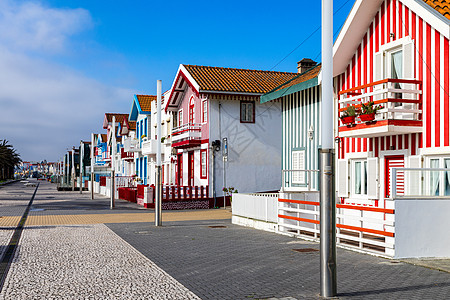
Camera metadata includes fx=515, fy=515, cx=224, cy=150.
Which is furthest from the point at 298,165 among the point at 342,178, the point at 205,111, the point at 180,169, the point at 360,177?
the point at 180,169

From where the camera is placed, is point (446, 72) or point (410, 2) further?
point (410, 2)

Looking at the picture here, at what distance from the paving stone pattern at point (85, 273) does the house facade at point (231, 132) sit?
570 inches

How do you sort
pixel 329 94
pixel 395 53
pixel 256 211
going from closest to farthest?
pixel 329 94
pixel 395 53
pixel 256 211

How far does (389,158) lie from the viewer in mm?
14602

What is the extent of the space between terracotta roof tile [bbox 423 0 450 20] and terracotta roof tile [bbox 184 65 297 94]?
48.7ft

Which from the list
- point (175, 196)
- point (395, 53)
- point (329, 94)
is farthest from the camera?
point (175, 196)

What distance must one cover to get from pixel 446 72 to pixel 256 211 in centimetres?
747

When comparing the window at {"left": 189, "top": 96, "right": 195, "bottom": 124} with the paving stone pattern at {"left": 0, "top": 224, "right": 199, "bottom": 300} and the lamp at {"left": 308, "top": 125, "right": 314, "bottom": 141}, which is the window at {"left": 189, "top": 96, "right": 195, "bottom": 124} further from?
the paving stone pattern at {"left": 0, "top": 224, "right": 199, "bottom": 300}

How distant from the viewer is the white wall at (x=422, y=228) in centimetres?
1043

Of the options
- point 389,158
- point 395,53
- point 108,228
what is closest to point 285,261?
point 389,158

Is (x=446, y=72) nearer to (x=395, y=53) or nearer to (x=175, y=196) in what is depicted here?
(x=395, y=53)

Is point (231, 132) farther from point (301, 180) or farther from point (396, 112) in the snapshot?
point (396, 112)

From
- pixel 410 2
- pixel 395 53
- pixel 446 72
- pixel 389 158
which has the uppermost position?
pixel 410 2

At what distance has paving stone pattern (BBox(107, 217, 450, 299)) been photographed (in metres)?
7.59
